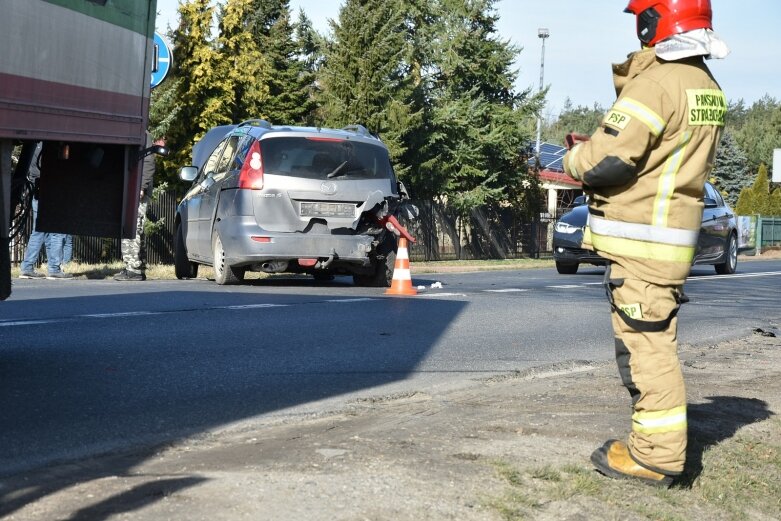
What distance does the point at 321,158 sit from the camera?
13828mm

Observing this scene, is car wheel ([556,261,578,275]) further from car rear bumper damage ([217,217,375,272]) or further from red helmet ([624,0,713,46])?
red helmet ([624,0,713,46])

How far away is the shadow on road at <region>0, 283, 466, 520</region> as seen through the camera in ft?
15.7

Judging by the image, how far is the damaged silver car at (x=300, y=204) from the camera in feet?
44.1

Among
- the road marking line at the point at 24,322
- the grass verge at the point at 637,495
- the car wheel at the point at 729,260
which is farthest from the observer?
the car wheel at the point at 729,260

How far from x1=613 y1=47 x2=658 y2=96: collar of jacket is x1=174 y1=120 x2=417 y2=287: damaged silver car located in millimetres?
9052

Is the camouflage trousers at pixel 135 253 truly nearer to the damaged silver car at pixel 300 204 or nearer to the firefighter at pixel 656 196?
the damaged silver car at pixel 300 204

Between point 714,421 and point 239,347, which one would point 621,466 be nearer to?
point 714,421

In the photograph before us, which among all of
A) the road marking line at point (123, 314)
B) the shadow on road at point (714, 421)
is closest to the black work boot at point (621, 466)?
the shadow on road at point (714, 421)

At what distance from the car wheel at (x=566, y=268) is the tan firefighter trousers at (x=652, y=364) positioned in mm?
17074

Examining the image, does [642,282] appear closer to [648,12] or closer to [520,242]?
[648,12]

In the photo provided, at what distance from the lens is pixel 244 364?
7531 millimetres

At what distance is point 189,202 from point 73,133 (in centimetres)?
936

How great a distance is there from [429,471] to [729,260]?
805 inches

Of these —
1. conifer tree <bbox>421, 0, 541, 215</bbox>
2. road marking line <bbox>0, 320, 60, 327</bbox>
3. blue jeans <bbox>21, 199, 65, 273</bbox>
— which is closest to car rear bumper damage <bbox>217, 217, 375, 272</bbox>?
blue jeans <bbox>21, 199, 65, 273</bbox>
